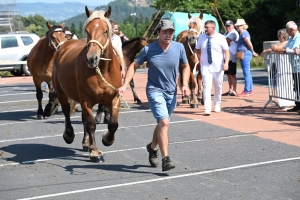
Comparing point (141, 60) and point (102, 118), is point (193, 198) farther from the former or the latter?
point (102, 118)

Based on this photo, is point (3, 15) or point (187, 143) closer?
point (187, 143)

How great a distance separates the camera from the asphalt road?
24.6 ft

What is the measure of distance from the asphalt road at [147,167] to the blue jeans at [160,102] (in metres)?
0.79

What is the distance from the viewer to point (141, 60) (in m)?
8.46

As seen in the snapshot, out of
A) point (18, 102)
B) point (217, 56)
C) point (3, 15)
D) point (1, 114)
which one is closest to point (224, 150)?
point (217, 56)

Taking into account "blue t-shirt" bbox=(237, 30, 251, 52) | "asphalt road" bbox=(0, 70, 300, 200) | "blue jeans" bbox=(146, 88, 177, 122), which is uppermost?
"blue t-shirt" bbox=(237, 30, 251, 52)

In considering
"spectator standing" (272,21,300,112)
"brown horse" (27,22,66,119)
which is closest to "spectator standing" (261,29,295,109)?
"spectator standing" (272,21,300,112)

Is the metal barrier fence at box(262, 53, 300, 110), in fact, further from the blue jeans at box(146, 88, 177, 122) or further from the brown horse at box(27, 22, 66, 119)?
the blue jeans at box(146, 88, 177, 122)

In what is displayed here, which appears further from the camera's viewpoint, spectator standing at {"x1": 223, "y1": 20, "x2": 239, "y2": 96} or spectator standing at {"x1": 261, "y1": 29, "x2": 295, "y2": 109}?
spectator standing at {"x1": 223, "y1": 20, "x2": 239, "y2": 96}

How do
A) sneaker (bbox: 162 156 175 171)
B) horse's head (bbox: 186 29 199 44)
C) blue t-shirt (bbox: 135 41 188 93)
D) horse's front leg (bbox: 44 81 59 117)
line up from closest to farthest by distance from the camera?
sneaker (bbox: 162 156 175 171), blue t-shirt (bbox: 135 41 188 93), horse's front leg (bbox: 44 81 59 117), horse's head (bbox: 186 29 199 44)

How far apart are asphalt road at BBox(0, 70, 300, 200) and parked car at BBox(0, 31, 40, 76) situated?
64.3ft

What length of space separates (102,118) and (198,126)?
2.73 m

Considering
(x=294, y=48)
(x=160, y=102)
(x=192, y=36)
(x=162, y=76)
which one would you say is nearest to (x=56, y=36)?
(x=192, y=36)

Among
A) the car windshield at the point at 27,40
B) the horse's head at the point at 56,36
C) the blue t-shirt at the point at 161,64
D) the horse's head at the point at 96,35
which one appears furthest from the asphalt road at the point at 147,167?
the car windshield at the point at 27,40
